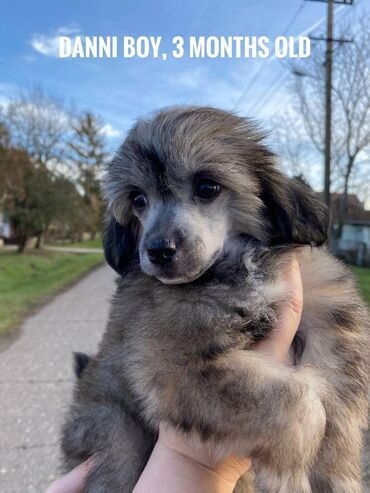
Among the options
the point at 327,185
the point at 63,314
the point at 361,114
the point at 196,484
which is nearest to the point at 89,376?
the point at 196,484

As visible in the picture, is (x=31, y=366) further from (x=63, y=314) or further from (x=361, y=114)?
(x=361, y=114)

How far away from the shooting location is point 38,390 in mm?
5691

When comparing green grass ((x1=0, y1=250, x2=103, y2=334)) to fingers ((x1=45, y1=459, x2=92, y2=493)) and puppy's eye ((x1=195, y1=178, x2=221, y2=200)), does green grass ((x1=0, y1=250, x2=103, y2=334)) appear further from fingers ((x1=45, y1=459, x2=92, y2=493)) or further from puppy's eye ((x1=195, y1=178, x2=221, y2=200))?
puppy's eye ((x1=195, y1=178, x2=221, y2=200))

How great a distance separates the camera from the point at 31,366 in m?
6.62

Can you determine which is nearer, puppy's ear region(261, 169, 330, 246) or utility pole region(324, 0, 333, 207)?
puppy's ear region(261, 169, 330, 246)

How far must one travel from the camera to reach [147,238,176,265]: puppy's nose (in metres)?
2.10

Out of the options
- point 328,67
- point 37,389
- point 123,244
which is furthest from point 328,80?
point 123,244

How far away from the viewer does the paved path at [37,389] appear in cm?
396

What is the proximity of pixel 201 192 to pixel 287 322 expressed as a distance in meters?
0.68

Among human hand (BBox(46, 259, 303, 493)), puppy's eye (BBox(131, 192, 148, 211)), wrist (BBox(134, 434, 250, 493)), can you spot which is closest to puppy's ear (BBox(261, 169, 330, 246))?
human hand (BBox(46, 259, 303, 493))

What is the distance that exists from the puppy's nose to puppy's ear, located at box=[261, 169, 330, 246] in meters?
0.53

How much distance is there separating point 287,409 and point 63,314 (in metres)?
9.51

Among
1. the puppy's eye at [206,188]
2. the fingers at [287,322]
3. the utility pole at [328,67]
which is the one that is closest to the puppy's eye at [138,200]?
the puppy's eye at [206,188]

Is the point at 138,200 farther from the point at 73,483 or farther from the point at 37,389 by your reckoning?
the point at 37,389
